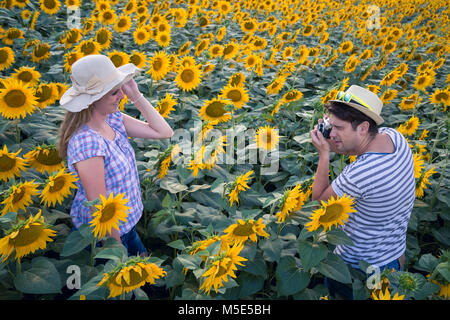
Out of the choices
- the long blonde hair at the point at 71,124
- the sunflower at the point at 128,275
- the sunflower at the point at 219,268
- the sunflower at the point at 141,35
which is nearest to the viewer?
the sunflower at the point at 128,275

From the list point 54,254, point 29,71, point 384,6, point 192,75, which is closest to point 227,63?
point 192,75

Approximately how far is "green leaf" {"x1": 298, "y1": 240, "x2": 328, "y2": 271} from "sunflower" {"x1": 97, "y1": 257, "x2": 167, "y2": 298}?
850 mm

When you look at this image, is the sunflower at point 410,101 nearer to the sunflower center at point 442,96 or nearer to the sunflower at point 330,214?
the sunflower center at point 442,96

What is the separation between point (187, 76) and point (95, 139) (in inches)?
85.8

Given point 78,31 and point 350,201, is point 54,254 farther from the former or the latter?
point 78,31

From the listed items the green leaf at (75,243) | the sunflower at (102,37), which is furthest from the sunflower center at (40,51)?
the green leaf at (75,243)

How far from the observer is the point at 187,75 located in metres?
4.14

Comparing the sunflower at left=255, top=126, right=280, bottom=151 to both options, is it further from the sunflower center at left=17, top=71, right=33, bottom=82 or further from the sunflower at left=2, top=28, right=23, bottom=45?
the sunflower at left=2, top=28, right=23, bottom=45

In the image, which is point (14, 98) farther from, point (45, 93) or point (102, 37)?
point (102, 37)

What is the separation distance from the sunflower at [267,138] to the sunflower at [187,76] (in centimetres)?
121

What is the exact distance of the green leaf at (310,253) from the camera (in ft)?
6.62

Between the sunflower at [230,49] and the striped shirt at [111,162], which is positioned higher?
the sunflower at [230,49]

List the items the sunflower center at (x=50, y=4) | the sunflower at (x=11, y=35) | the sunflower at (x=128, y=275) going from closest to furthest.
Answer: the sunflower at (x=128, y=275) → the sunflower at (x=11, y=35) → the sunflower center at (x=50, y=4)

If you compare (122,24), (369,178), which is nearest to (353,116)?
(369,178)
